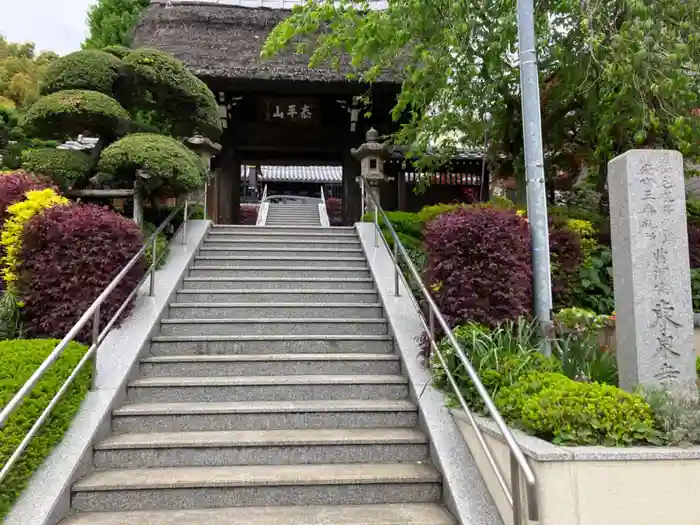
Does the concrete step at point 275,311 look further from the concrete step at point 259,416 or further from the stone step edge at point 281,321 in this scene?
the concrete step at point 259,416

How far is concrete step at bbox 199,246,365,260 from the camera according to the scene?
654cm

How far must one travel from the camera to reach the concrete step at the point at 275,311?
504 centimetres

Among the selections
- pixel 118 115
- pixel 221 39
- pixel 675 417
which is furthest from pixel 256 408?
pixel 221 39

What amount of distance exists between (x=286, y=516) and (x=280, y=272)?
3.53 meters

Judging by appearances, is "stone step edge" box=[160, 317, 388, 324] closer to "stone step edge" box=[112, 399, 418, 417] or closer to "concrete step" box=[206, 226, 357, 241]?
"stone step edge" box=[112, 399, 418, 417]

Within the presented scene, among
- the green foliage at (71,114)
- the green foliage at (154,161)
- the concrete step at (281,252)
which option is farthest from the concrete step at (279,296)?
the green foliage at (71,114)

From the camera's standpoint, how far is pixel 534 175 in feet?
13.3

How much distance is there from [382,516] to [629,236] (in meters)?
2.21

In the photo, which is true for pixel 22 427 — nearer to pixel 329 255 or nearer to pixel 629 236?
pixel 629 236

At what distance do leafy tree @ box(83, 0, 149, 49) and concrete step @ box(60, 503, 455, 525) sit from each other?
12569 millimetres

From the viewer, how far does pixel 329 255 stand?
6613 mm

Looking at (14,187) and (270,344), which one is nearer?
(270,344)

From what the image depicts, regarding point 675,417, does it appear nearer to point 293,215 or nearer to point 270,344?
point 270,344

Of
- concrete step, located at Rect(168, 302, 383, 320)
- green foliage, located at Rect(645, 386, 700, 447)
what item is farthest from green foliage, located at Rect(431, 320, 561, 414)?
concrete step, located at Rect(168, 302, 383, 320)
